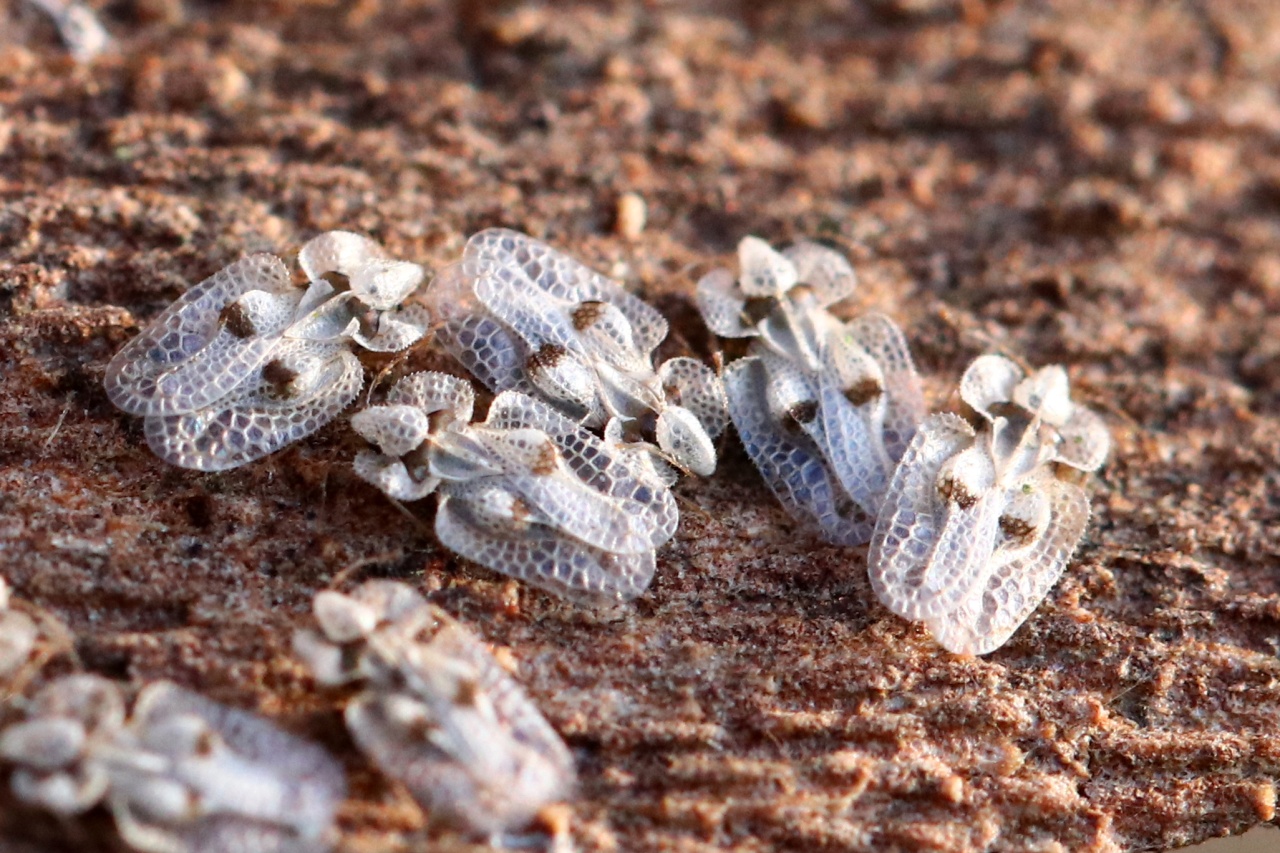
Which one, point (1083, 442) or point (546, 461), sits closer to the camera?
point (546, 461)

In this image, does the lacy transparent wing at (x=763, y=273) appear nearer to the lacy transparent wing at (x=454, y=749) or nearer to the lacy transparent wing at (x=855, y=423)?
the lacy transparent wing at (x=855, y=423)

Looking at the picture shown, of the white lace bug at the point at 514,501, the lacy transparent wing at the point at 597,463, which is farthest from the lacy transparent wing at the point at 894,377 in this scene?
the white lace bug at the point at 514,501


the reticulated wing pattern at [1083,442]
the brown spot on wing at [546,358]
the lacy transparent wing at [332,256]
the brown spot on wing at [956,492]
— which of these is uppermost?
the lacy transparent wing at [332,256]

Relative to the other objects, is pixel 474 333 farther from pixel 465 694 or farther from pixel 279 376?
pixel 465 694

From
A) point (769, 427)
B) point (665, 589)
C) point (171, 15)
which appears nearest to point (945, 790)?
point (665, 589)

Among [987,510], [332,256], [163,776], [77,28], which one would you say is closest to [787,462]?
[987,510]

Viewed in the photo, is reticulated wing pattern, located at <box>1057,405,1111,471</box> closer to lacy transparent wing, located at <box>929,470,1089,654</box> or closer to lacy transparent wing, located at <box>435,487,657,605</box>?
lacy transparent wing, located at <box>929,470,1089,654</box>
